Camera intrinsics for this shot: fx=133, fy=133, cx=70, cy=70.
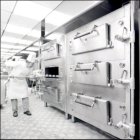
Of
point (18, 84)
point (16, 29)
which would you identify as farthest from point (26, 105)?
point (16, 29)

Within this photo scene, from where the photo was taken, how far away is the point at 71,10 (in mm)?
2936

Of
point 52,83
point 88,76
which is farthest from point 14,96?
point 88,76

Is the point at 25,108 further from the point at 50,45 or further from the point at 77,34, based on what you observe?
the point at 77,34

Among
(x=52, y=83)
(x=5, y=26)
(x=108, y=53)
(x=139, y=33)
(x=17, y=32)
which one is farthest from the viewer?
(x=17, y=32)

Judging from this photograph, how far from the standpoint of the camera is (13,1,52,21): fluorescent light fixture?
8.60 feet

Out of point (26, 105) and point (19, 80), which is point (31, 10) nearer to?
point (19, 80)

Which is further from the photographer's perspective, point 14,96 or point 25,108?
point 14,96

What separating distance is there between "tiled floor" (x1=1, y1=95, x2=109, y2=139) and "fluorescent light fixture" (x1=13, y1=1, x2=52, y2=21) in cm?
201

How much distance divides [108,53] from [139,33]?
267 millimetres

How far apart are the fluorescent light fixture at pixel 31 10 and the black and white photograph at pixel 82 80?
1.36 metres

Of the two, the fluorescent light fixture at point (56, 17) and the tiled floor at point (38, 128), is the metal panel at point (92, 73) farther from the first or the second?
the fluorescent light fixture at point (56, 17)

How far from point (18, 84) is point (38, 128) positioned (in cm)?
49

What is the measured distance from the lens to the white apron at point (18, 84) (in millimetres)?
1190

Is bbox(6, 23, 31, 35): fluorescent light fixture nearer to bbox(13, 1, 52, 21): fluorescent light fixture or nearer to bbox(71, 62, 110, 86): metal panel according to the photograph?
bbox(13, 1, 52, 21): fluorescent light fixture
